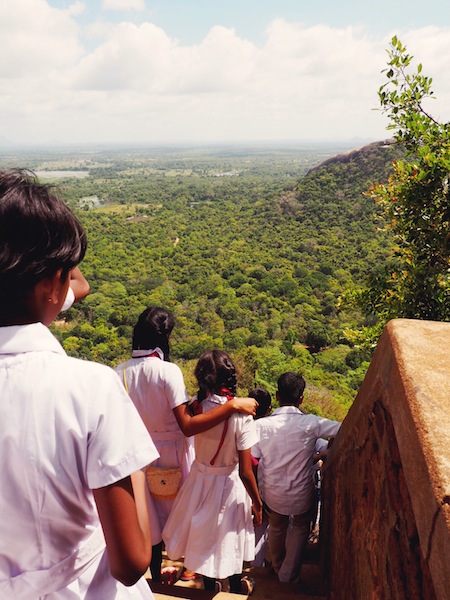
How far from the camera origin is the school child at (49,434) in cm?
73

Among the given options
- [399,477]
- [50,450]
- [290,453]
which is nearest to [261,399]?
[290,453]

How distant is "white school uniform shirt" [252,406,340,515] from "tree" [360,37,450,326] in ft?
4.81

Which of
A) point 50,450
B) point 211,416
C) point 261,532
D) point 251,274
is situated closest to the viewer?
point 50,450

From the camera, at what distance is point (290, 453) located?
222 cm

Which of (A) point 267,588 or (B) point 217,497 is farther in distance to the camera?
(A) point 267,588

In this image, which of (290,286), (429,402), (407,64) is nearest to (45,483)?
(429,402)

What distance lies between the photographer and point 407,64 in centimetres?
320

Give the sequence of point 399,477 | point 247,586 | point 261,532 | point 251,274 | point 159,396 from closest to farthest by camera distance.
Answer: point 399,477, point 159,396, point 247,586, point 261,532, point 251,274

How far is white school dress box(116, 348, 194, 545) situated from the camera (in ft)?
6.37

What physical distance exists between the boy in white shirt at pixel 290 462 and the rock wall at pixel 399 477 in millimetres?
352

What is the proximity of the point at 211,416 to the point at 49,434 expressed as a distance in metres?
1.17

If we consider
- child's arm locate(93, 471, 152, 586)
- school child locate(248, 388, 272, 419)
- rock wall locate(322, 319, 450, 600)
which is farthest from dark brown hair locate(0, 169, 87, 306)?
school child locate(248, 388, 272, 419)

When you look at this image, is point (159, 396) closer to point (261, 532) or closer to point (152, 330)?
point (152, 330)

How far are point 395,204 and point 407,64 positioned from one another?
3.29ft
